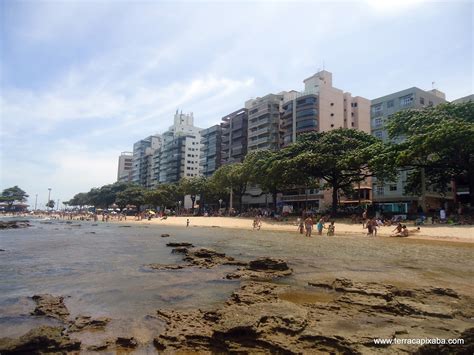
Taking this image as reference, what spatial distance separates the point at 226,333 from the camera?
20.7ft

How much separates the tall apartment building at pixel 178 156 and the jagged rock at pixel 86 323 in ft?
457

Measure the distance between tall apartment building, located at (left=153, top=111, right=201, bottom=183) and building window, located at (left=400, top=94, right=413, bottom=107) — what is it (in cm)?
9408

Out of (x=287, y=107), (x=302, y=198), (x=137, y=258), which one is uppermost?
(x=287, y=107)

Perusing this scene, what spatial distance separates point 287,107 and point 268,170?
4329 centimetres

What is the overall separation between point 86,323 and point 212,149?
11693 cm

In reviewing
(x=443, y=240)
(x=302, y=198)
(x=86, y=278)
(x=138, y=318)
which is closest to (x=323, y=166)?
(x=443, y=240)

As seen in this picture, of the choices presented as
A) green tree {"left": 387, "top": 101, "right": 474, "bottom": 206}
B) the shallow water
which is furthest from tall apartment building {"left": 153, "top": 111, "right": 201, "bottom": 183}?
the shallow water

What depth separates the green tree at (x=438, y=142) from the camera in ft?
116

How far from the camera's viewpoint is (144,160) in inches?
6895

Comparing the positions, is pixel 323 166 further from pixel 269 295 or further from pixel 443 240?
pixel 269 295

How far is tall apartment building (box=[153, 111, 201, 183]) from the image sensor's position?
146m

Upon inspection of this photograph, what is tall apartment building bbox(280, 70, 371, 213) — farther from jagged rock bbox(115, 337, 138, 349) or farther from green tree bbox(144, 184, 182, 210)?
jagged rock bbox(115, 337, 138, 349)

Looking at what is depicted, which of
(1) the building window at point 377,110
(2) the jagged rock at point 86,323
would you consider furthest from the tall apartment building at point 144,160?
(2) the jagged rock at point 86,323

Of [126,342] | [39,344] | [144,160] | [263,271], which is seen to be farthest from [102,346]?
[144,160]
